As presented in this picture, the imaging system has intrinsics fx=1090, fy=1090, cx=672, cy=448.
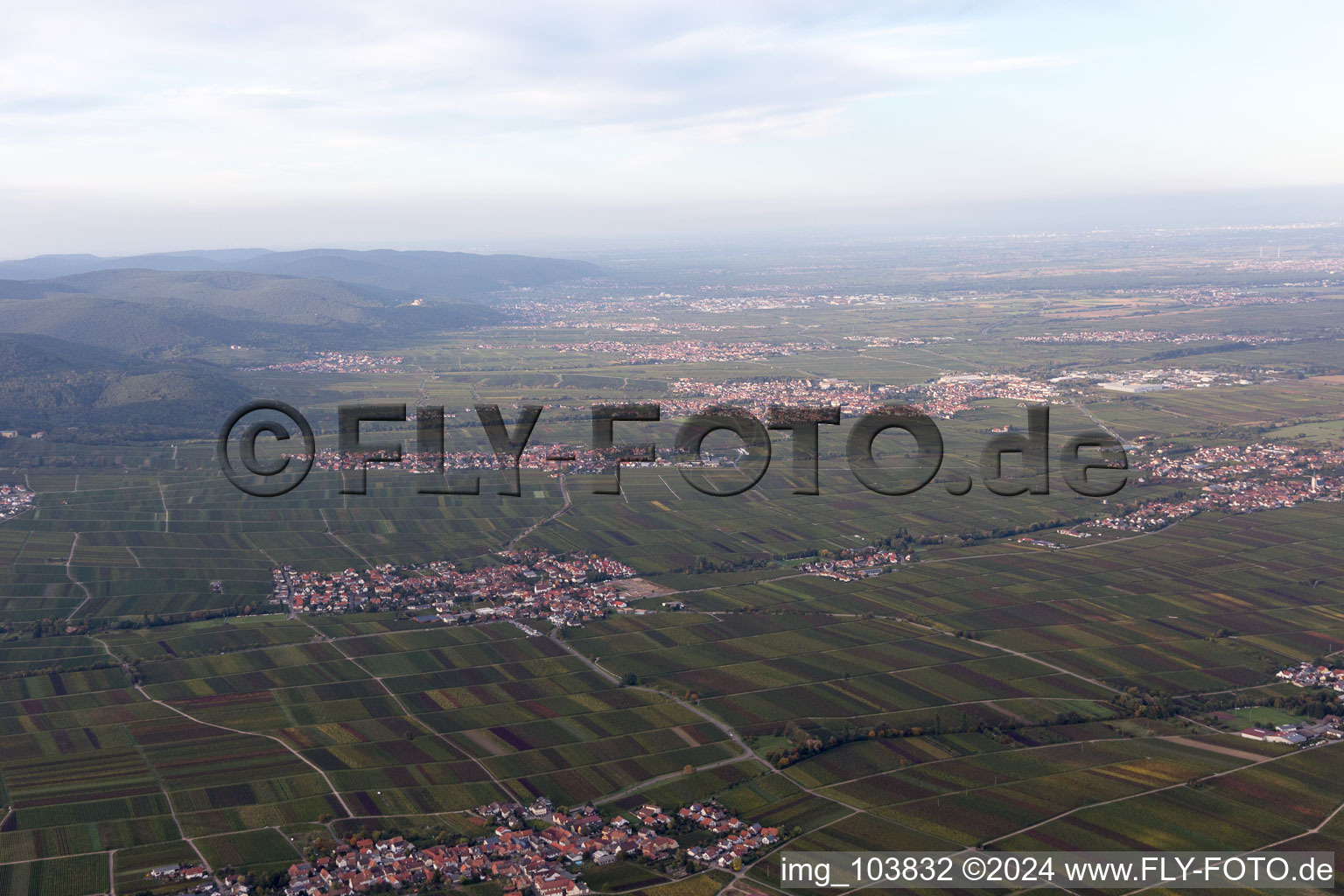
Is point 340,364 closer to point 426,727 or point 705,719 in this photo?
point 426,727

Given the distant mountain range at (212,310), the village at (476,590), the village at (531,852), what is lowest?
the village at (531,852)

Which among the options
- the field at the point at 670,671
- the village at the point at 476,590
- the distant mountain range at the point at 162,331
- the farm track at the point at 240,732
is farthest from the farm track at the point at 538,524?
the distant mountain range at the point at 162,331

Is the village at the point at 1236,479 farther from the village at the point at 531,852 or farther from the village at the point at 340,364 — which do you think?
the village at the point at 340,364

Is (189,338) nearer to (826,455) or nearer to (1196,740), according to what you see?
(826,455)

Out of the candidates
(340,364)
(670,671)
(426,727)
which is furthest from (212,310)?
(426,727)

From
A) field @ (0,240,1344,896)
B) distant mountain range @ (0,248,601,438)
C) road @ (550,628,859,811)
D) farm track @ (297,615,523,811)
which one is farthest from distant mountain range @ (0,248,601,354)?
road @ (550,628,859,811)

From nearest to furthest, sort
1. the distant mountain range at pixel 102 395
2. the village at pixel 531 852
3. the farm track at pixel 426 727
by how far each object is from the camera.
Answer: the village at pixel 531 852
the farm track at pixel 426 727
the distant mountain range at pixel 102 395
